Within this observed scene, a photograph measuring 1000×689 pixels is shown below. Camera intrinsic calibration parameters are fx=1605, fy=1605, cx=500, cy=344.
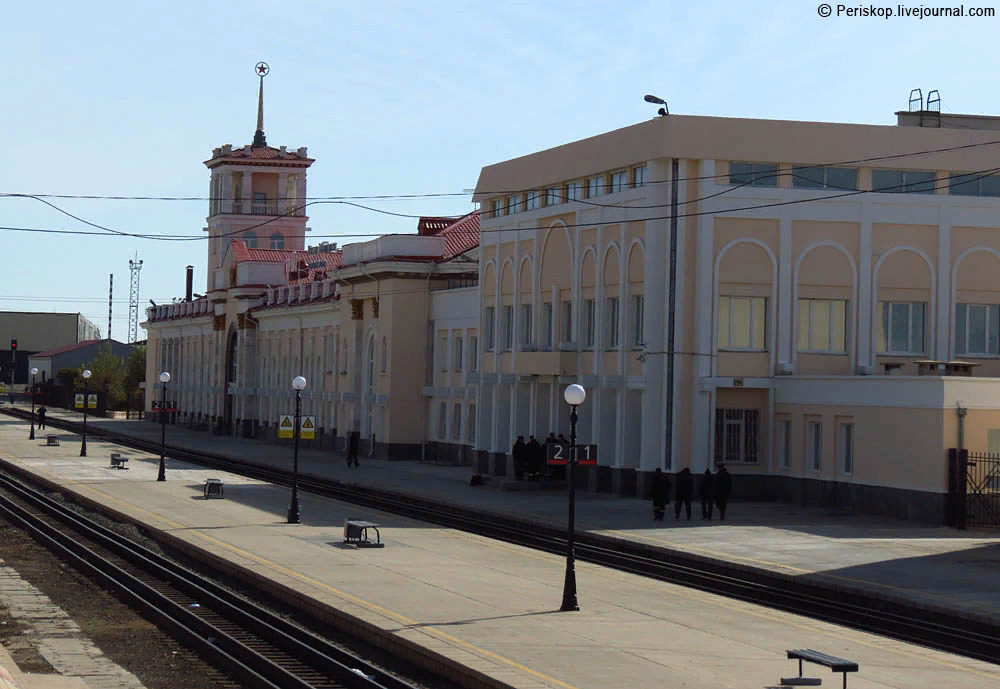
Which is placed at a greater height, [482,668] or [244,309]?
[244,309]

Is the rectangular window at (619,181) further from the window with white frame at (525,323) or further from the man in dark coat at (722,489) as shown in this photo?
the man in dark coat at (722,489)

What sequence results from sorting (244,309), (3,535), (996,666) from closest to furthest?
(996,666), (3,535), (244,309)

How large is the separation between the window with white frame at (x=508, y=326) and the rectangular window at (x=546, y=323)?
252 centimetres

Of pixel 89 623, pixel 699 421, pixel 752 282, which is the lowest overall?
pixel 89 623

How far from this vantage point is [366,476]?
58.4 m

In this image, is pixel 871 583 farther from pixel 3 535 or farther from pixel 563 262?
pixel 563 262

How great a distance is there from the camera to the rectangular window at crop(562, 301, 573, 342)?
52.6 m

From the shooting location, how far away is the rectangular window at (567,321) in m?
52.6

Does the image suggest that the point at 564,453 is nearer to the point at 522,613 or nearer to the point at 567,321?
the point at 522,613

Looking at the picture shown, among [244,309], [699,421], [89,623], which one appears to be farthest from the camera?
[244,309]

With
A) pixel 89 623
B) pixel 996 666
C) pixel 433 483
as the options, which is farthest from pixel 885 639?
pixel 433 483

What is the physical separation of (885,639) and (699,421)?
79.9ft

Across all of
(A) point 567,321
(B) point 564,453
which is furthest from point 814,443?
(B) point 564,453

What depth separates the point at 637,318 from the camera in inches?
1898
